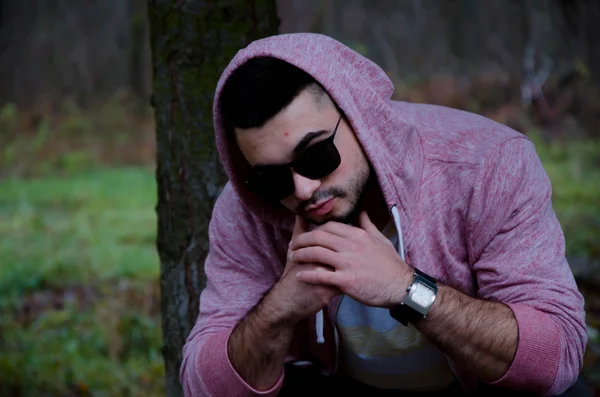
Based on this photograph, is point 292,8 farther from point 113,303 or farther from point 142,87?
point 113,303

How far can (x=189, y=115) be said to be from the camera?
339 centimetres

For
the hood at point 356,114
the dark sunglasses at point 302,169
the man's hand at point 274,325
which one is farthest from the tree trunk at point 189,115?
the dark sunglasses at point 302,169

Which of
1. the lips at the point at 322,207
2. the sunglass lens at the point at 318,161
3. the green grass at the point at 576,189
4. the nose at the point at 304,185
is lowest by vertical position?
the green grass at the point at 576,189

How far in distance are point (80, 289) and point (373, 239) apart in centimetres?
417

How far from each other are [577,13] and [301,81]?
33.8ft

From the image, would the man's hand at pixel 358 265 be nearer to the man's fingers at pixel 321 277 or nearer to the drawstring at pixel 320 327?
the man's fingers at pixel 321 277

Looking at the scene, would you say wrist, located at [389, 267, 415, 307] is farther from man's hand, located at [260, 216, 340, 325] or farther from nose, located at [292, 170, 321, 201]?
nose, located at [292, 170, 321, 201]

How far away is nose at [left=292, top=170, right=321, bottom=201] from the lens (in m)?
2.50

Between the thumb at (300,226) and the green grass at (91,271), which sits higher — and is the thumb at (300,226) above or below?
above

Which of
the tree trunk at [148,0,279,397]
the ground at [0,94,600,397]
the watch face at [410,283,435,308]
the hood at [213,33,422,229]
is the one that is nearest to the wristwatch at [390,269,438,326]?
the watch face at [410,283,435,308]

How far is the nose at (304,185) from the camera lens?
8.20 ft

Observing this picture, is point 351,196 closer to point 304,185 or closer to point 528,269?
point 304,185

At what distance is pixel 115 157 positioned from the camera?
10.8 m

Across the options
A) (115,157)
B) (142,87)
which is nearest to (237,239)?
(115,157)
